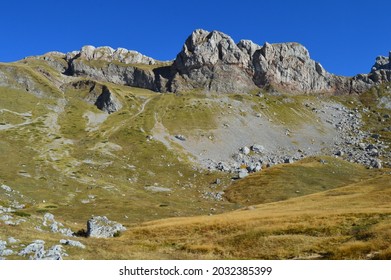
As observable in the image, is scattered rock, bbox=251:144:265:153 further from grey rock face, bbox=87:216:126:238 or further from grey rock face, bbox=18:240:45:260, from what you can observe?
grey rock face, bbox=18:240:45:260

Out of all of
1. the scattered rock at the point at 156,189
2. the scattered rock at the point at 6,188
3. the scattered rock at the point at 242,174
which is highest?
the scattered rock at the point at 242,174

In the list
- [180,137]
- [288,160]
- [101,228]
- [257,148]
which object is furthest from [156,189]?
[101,228]

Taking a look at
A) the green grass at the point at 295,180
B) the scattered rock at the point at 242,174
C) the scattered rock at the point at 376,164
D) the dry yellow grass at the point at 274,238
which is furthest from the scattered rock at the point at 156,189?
the scattered rock at the point at 376,164

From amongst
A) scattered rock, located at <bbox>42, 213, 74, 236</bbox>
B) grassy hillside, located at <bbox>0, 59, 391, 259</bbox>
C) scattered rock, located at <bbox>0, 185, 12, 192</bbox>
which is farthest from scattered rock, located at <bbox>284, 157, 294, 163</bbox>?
scattered rock, located at <bbox>42, 213, 74, 236</bbox>

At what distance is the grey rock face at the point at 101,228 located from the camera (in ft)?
163

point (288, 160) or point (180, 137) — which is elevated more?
point (180, 137)

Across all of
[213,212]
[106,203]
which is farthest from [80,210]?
[213,212]

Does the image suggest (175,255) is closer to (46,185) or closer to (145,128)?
(46,185)

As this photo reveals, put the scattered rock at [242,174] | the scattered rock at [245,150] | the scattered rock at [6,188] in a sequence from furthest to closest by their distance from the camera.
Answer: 1. the scattered rock at [245,150]
2. the scattered rock at [242,174]
3. the scattered rock at [6,188]

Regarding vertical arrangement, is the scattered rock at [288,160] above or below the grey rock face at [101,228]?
above

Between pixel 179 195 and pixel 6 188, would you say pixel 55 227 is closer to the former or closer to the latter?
pixel 6 188

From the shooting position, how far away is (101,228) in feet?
168

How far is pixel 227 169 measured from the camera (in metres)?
148

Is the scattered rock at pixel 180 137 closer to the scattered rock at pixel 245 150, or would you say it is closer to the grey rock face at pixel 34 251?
the scattered rock at pixel 245 150
